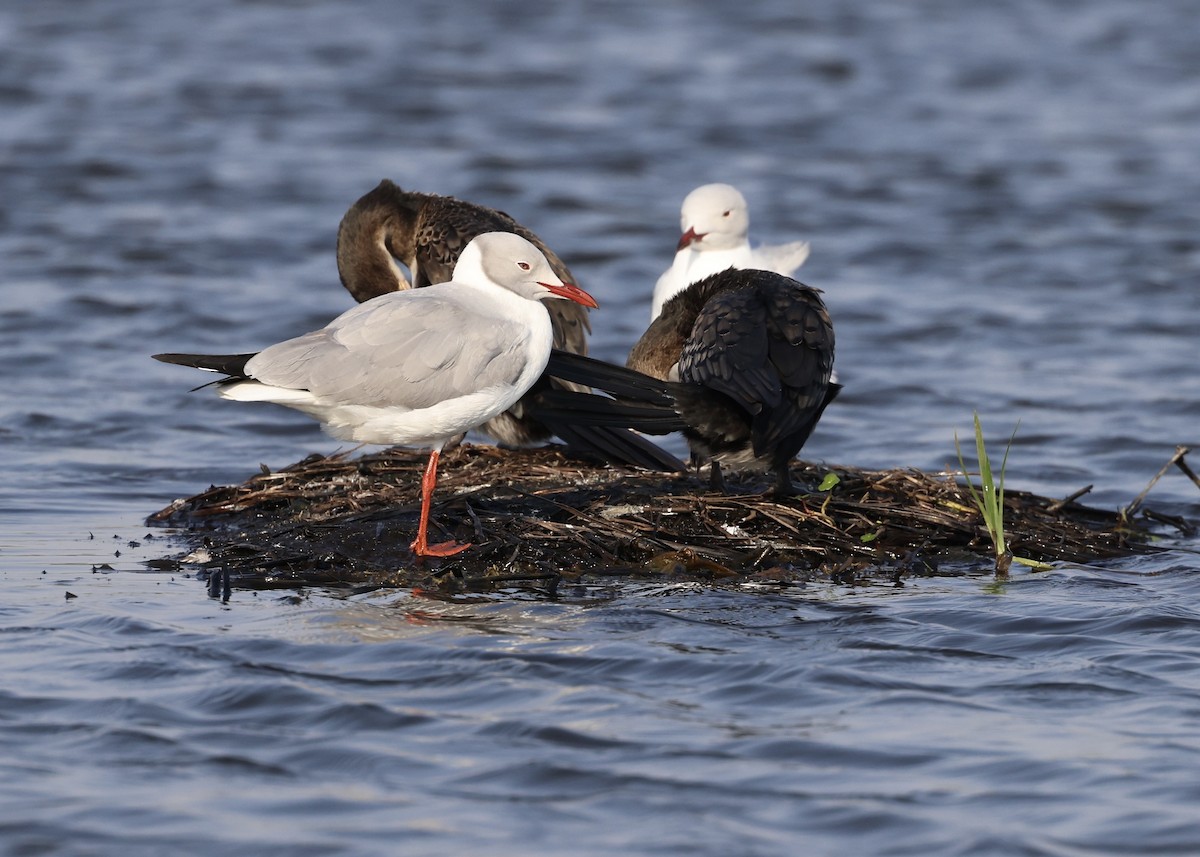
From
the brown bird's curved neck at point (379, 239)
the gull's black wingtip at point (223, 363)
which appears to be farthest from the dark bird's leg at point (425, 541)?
the brown bird's curved neck at point (379, 239)

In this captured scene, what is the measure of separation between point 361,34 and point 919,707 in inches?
789

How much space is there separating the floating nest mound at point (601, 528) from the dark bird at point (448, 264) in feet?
0.57

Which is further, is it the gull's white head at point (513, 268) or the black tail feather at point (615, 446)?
the black tail feather at point (615, 446)

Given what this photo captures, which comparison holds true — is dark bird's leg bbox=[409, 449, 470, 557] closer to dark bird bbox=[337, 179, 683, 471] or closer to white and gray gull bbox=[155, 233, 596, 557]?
white and gray gull bbox=[155, 233, 596, 557]

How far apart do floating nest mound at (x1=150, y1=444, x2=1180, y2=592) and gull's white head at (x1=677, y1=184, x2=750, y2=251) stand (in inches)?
81.7

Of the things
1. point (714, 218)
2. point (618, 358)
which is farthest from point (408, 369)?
point (618, 358)

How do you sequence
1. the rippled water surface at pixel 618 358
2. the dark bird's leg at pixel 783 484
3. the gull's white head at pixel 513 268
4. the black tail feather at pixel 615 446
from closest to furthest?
the rippled water surface at pixel 618 358, the gull's white head at pixel 513 268, the dark bird's leg at pixel 783 484, the black tail feather at pixel 615 446

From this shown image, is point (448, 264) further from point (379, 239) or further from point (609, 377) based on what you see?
point (609, 377)

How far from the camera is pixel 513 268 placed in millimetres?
6766

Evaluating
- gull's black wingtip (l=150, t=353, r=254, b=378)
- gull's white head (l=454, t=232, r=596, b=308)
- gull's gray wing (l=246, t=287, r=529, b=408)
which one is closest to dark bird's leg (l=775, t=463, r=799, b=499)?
gull's white head (l=454, t=232, r=596, b=308)

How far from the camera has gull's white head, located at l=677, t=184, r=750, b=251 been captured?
952cm

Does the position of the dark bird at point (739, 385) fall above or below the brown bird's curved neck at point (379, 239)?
below

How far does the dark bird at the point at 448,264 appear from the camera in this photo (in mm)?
7652

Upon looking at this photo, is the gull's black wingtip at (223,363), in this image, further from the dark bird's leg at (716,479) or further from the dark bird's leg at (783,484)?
the dark bird's leg at (783,484)
